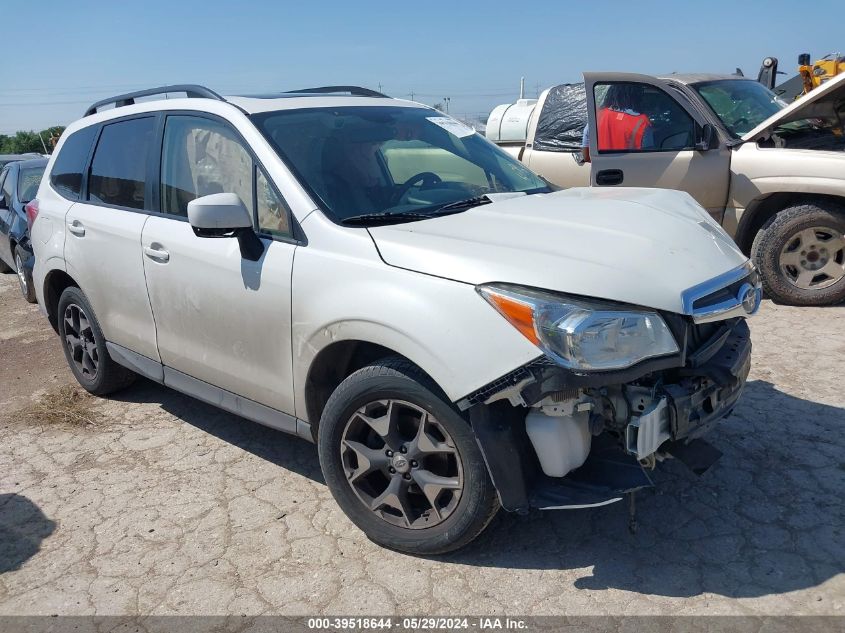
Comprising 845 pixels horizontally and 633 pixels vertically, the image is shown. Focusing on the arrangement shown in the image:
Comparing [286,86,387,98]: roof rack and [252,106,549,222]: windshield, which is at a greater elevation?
[286,86,387,98]: roof rack

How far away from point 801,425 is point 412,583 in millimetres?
2413

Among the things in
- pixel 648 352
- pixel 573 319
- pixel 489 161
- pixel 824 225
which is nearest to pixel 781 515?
pixel 648 352

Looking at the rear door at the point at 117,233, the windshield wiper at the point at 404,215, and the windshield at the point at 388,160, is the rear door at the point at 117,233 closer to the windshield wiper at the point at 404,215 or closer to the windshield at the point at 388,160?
the windshield at the point at 388,160

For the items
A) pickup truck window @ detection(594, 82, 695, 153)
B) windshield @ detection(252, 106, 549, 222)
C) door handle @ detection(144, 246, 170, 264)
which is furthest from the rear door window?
pickup truck window @ detection(594, 82, 695, 153)

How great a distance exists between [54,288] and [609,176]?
4.31m

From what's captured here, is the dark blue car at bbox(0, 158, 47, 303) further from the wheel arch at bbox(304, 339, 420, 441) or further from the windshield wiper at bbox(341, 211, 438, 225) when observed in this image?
the windshield wiper at bbox(341, 211, 438, 225)

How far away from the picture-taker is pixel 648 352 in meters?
2.56

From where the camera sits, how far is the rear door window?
166 inches

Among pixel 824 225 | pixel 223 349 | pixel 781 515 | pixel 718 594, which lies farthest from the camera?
pixel 824 225

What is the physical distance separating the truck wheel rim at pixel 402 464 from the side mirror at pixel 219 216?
98 cm

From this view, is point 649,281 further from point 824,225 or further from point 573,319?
point 824,225

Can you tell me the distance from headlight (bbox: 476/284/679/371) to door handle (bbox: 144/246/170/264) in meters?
2.00

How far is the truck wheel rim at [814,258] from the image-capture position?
6.02 m

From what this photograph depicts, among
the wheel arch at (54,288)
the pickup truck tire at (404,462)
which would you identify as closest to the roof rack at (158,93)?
the wheel arch at (54,288)
